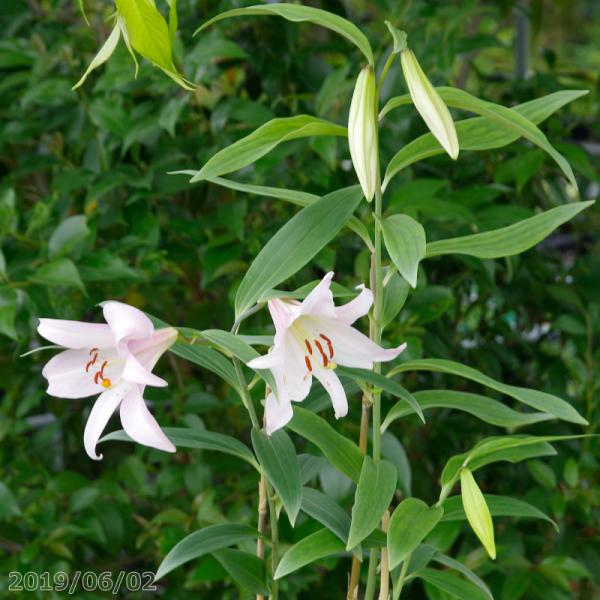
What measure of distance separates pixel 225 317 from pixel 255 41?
361 millimetres

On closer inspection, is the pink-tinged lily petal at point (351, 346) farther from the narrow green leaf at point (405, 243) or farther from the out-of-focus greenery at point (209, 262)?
the out-of-focus greenery at point (209, 262)

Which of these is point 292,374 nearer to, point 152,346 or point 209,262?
point 152,346

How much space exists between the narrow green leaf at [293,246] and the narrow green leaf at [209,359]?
0.18 feet

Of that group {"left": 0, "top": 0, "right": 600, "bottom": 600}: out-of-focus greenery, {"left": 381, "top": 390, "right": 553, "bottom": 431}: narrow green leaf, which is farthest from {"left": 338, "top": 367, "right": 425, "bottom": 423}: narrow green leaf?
{"left": 0, "top": 0, "right": 600, "bottom": 600}: out-of-focus greenery

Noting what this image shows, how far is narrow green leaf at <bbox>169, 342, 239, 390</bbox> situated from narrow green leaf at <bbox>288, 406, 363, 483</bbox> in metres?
0.06

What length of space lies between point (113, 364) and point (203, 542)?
15 centimetres

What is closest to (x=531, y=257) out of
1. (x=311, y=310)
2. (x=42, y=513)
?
(x=42, y=513)

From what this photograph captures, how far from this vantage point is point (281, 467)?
624 millimetres

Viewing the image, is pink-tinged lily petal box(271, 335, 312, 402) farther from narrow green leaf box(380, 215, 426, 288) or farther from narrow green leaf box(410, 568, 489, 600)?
narrow green leaf box(410, 568, 489, 600)

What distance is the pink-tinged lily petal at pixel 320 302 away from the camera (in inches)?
20.3

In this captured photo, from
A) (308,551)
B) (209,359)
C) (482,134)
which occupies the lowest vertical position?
(308,551)

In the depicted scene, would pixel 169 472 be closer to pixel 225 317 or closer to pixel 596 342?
pixel 225 317

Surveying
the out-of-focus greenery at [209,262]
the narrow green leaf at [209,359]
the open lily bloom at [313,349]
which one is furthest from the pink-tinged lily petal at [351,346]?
the out-of-focus greenery at [209,262]

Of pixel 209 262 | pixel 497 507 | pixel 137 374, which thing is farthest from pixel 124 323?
pixel 209 262
